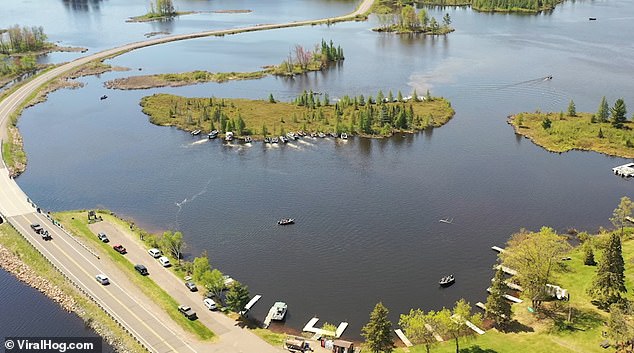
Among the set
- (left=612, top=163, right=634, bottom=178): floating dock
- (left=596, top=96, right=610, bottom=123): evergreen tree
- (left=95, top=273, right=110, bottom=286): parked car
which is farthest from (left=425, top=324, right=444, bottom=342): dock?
(left=596, top=96, right=610, bottom=123): evergreen tree

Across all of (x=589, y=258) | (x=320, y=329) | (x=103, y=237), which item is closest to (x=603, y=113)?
(x=589, y=258)

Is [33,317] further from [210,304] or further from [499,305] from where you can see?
[499,305]

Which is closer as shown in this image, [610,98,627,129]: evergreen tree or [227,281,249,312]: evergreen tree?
[227,281,249,312]: evergreen tree

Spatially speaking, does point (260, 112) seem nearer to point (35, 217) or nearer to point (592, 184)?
point (35, 217)

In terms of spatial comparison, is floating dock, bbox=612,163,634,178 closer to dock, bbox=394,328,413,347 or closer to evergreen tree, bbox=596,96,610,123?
evergreen tree, bbox=596,96,610,123

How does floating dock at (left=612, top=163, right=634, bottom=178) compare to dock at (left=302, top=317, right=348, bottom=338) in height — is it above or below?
above

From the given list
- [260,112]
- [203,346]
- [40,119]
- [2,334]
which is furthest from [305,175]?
[40,119]

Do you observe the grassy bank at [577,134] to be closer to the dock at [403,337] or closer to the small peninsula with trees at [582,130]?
the small peninsula with trees at [582,130]
